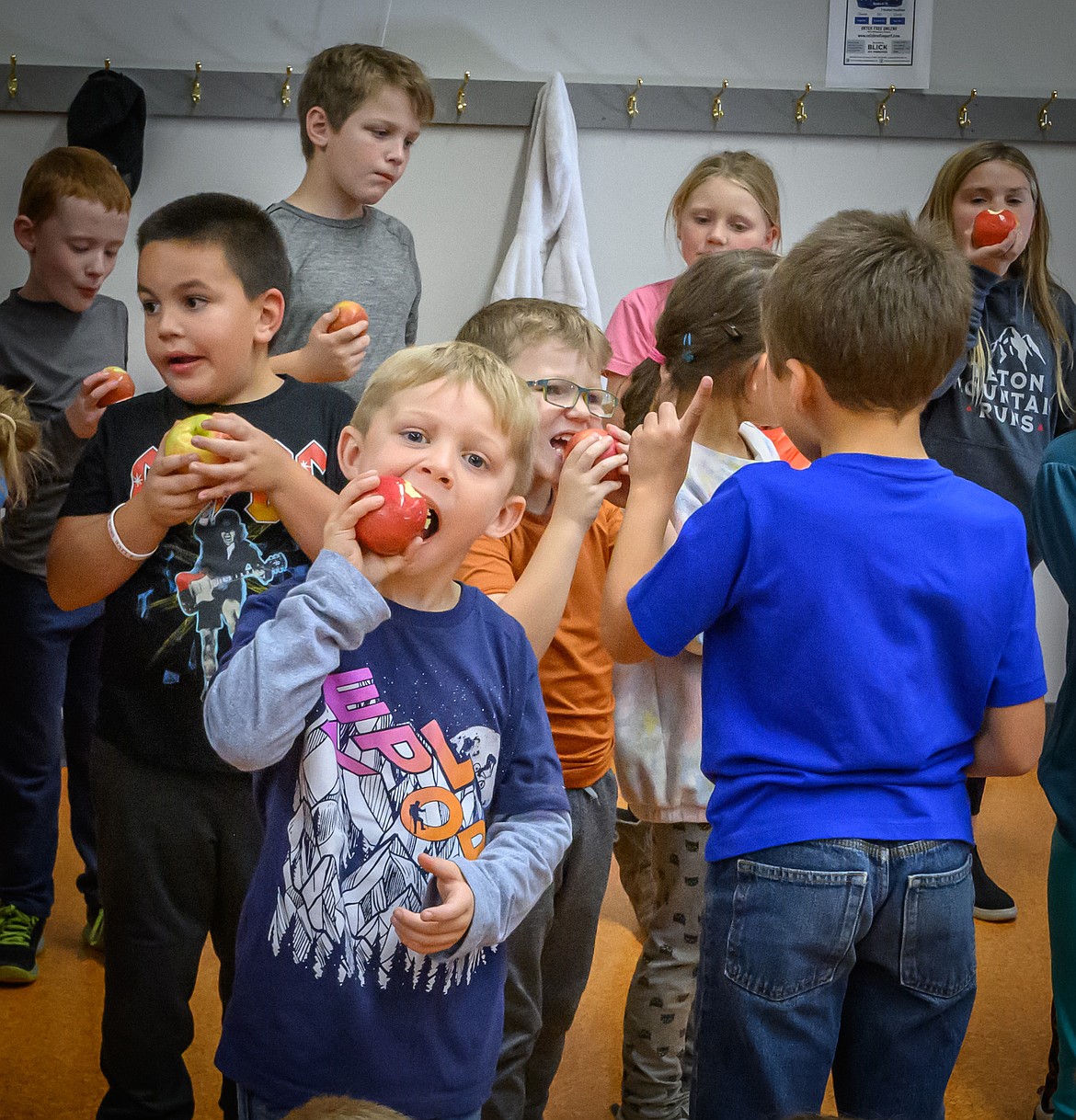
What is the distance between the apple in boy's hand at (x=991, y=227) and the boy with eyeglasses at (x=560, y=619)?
1.11 m

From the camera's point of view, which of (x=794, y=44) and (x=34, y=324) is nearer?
(x=34, y=324)

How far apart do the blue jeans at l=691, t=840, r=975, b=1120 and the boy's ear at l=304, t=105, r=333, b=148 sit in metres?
1.73

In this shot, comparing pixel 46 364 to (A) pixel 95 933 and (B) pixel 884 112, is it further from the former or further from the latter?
(B) pixel 884 112

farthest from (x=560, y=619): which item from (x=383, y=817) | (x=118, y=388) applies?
(x=118, y=388)

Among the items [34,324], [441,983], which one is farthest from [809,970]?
[34,324]

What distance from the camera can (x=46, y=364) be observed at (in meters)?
2.53

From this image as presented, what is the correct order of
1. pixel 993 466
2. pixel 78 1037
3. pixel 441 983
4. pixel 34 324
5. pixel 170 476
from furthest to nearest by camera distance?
pixel 993 466 → pixel 34 324 → pixel 78 1037 → pixel 170 476 → pixel 441 983

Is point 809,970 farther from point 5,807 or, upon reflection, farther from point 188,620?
point 5,807

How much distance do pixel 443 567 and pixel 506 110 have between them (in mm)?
2563

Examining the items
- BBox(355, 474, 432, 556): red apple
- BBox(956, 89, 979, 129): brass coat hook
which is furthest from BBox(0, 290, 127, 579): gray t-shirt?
BBox(956, 89, 979, 129): brass coat hook

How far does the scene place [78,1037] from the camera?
82.1 inches

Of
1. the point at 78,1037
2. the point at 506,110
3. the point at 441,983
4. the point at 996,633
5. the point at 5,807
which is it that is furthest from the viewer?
the point at 506,110

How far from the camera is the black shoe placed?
8.78 ft

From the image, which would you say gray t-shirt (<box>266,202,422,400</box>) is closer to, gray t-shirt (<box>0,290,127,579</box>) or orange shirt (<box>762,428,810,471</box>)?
gray t-shirt (<box>0,290,127,579</box>)
